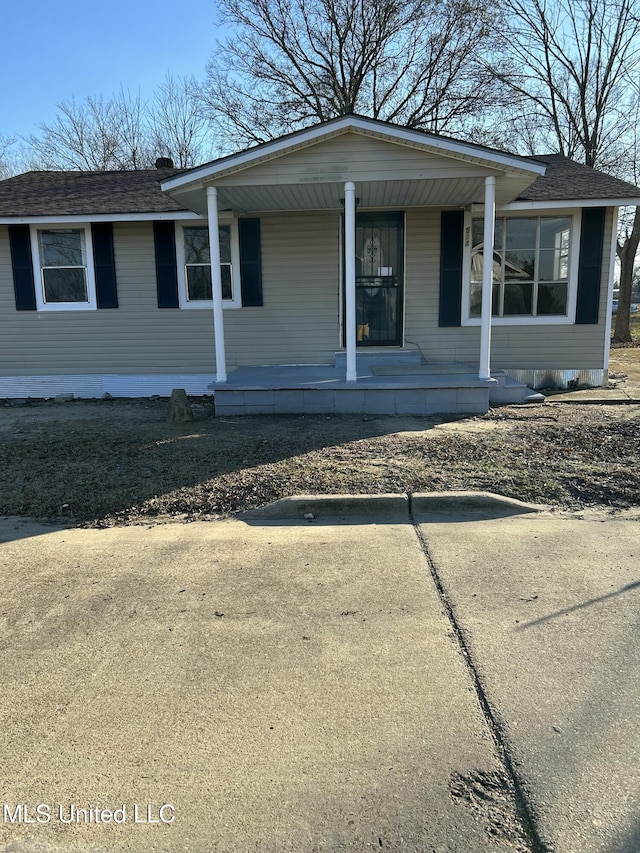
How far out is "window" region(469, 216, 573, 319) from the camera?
10031mm

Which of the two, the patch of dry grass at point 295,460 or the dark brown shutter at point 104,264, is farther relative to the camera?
the dark brown shutter at point 104,264

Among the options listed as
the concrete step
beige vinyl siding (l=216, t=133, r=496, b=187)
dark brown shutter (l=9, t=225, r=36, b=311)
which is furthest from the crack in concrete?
→ dark brown shutter (l=9, t=225, r=36, b=311)

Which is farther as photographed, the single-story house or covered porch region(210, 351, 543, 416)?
the single-story house

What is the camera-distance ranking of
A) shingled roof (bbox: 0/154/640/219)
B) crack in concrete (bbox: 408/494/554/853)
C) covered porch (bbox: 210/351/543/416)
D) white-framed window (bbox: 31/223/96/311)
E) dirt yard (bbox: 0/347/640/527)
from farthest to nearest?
white-framed window (bbox: 31/223/96/311) → shingled roof (bbox: 0/154/640/219) → covered porch (bbox: 210/351/543/416) → dirt yard (bbox: 0/347/640/527) → crack in concrete (bbox: 408/494/554/853)

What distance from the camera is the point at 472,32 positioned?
20344 millimetres

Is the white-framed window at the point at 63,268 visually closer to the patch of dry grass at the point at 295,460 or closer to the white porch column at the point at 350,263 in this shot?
the patch of dry grass at the point at 295,460

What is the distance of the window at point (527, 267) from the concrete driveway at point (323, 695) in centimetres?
688

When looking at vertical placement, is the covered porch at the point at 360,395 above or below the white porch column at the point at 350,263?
below

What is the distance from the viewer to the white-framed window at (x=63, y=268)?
33.8 ft

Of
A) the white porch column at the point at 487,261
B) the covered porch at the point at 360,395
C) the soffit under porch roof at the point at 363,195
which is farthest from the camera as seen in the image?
the soffit under porch roof at the point at 363,195

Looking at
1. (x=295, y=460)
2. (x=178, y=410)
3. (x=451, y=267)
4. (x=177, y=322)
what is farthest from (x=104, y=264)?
(x=295, y=460)

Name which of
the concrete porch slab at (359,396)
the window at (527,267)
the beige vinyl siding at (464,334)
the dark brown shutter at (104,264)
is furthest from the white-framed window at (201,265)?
the window at (527,267)

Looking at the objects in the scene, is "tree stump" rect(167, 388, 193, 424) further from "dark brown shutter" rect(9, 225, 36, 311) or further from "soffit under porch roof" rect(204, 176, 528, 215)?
"dark brown shutter" rect(9, 225, 36, 311)

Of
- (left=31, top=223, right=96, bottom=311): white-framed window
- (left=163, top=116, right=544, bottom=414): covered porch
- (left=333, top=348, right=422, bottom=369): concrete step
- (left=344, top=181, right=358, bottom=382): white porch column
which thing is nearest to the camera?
(left=163, top=116, right=544, bottom=414): covered porch
